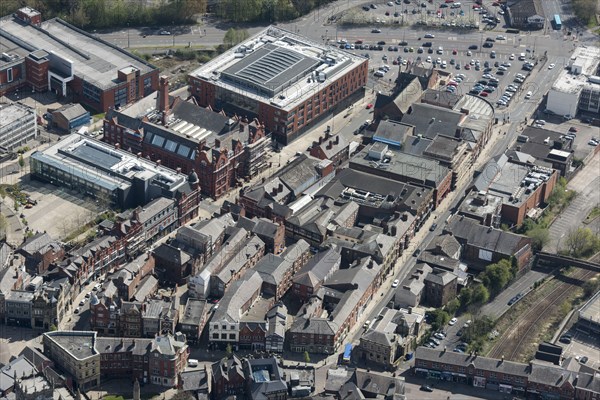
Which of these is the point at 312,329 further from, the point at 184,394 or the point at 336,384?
the point at 184,394

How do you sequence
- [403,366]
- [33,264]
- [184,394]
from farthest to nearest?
[33,264] < [403,366] < [184,394]

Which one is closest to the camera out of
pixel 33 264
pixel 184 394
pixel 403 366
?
pixel 184 394

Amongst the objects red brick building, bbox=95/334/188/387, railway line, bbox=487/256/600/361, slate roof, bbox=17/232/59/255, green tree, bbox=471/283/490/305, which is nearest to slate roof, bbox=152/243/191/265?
slate roof, bbox=17/232/59/255

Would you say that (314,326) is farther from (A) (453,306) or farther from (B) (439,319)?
(A) (453,306)

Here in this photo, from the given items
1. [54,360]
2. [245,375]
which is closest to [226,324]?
[245,375]

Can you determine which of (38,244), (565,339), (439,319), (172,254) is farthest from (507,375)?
(38,244)

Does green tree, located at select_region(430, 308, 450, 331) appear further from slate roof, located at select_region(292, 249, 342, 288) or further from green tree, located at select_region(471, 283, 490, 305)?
slate roof, located at select_region(292, 249, 342, 288)
